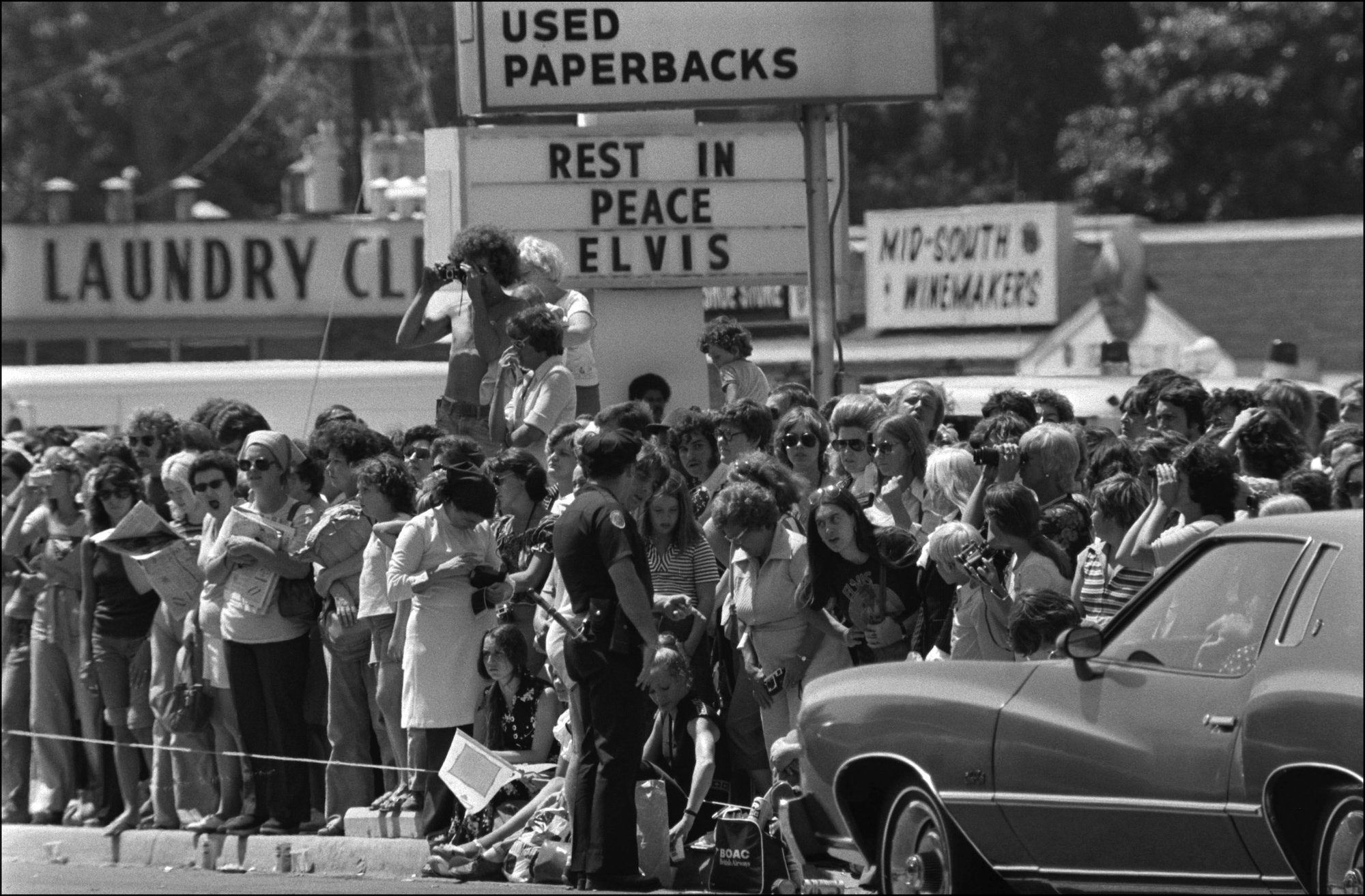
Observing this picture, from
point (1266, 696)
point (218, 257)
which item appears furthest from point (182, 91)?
point (1266, 696)

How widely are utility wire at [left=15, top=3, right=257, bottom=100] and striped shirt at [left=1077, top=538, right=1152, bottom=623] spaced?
147 ft

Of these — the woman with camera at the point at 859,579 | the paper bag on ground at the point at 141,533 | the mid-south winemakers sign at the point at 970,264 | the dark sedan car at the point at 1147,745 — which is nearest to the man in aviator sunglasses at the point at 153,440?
the paper bag on ground at the point at 141,533

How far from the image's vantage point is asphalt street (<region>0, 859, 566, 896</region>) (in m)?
10.1

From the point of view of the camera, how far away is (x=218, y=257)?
119ft

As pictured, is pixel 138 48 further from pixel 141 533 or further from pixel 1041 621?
pixel 1041 621

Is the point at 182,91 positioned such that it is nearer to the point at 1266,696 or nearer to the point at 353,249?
the point at 353,249

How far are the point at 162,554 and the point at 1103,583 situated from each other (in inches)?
195

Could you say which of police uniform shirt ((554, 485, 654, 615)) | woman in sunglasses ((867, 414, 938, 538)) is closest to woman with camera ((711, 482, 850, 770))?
police uniform shirt ((554, 485, 654, 615))

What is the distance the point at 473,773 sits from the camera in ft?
34.2

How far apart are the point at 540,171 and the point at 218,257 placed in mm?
21592

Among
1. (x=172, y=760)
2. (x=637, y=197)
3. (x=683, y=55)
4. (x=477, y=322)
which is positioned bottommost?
(x=172, y=760)

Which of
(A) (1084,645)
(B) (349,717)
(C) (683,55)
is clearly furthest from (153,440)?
(A) (1084,645)

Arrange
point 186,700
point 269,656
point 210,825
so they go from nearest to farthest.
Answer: point 269,656, point 210,825, point 186,700

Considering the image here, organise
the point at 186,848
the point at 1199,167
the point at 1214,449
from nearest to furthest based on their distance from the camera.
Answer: the point at 1214,449 < the point at 186,848 < the point at 1199,167
